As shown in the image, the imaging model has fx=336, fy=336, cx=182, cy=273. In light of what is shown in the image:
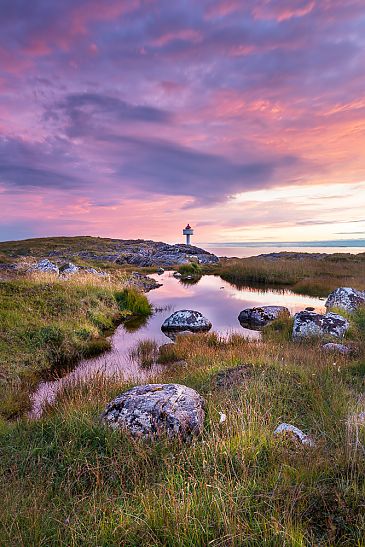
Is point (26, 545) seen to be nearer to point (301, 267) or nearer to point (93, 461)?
point (93, 461)

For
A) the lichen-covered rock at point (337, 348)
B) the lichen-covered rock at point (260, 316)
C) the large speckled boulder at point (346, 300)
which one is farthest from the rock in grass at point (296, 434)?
the large speckled boulder at point (346, 300)

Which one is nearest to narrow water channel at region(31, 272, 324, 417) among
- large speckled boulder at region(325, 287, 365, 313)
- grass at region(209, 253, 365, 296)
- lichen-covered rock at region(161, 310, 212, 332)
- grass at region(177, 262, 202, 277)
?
lichen-covered rock at region(161, 310, 212, 332)

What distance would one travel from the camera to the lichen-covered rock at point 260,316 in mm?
16641

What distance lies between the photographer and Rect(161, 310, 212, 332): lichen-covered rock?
15922 mm

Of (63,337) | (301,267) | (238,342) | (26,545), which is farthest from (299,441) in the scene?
(301,267)

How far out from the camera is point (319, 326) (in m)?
12.3

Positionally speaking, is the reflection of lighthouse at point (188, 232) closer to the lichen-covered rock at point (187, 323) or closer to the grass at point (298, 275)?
the grass at point (298, 275)

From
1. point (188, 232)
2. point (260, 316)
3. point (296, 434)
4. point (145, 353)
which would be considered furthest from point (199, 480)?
point (188, 232)

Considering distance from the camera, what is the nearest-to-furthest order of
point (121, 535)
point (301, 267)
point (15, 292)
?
point (121, 535) → point (15, 292) → point (301, 267)

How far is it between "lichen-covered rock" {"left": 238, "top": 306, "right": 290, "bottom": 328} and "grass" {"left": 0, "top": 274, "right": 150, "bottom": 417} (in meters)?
5.95

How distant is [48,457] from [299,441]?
Result: 3.33 m

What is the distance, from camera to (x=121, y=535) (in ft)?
8.89

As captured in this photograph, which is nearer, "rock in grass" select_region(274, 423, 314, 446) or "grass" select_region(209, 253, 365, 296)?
"rock in grass" select_region(274, 423, 314, 446)

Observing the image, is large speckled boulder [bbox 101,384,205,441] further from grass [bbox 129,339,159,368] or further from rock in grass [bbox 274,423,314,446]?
grass [bbox 129,339,159,368]
